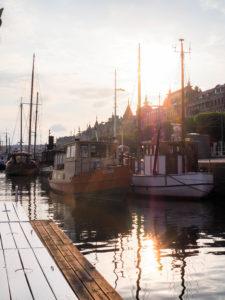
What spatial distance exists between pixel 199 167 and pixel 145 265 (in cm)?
2574

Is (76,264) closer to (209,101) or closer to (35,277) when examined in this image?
(35,277)

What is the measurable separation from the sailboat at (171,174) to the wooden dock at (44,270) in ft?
67.9

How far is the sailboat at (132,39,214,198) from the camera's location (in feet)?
98.8

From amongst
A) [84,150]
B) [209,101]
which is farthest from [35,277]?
[209,101]

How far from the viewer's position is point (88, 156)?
102 ft

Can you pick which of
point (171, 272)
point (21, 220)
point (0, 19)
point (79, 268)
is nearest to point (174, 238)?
point (171, 272)

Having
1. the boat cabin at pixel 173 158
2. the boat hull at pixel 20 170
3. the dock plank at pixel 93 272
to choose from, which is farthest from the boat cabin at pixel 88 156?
the boat hull at pixel 20 170

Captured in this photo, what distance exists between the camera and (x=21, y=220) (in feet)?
39.1

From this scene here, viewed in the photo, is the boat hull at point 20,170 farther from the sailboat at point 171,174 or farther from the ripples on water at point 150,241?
the ripples on water at point 150,241

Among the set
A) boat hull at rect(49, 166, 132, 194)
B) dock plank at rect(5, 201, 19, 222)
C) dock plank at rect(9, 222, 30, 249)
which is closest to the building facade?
boat hull at rect(49, 166, 132, 194)

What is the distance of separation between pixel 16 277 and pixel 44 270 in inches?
22.3

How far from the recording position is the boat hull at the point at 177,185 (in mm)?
29891

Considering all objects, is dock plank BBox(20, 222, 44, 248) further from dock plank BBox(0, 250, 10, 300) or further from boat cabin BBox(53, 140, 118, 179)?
boat cabin BBox(53, 140, 118, 179)

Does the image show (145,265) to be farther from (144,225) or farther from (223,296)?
(144,225)
